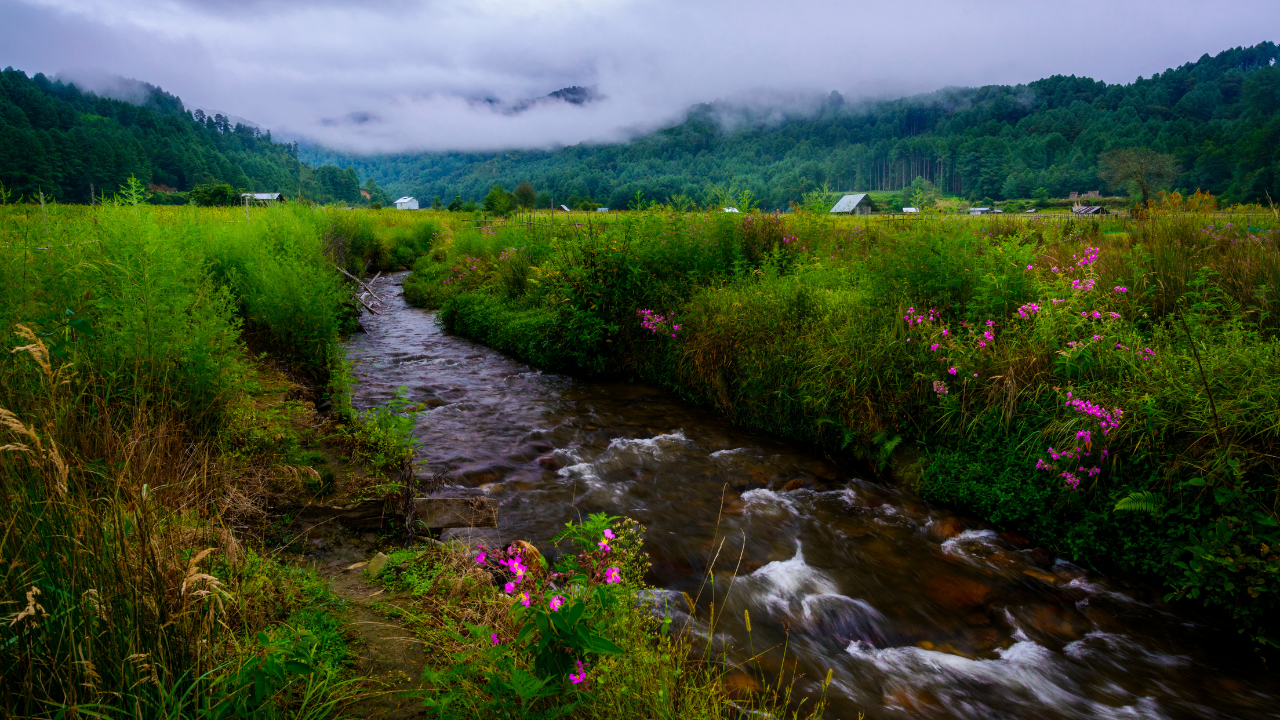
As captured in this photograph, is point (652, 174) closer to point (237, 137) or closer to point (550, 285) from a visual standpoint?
point (237, 137)

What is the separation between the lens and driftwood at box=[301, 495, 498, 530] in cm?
441

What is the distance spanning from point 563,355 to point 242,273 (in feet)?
15.8

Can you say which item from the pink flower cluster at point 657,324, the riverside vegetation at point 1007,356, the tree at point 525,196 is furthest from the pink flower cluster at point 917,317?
the tree at point 525,196

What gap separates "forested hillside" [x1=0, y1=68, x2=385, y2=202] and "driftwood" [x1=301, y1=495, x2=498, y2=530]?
10.2ft

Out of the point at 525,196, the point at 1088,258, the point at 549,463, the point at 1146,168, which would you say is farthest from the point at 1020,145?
the point at 549,463

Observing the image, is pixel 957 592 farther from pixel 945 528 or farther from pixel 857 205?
pixel 857 205

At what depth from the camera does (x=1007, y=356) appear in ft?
17.8

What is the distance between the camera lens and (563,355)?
9992mm

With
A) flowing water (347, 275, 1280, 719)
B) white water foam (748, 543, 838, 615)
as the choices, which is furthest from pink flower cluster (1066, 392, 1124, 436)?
white water foam (748, 543, 838, 615)

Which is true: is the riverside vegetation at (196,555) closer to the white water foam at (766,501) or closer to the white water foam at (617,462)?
the white water foam at (617,462)

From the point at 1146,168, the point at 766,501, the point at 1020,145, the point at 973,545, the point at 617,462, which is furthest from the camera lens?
the point at 1020,145

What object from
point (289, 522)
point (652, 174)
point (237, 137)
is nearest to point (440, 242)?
point (289, 522)

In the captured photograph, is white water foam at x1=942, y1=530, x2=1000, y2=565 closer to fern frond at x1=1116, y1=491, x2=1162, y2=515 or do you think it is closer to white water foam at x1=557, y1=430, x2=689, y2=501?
fern frond at x1=1116, y1=491, x2=1162, y2=515

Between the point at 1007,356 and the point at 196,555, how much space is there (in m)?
6.08
